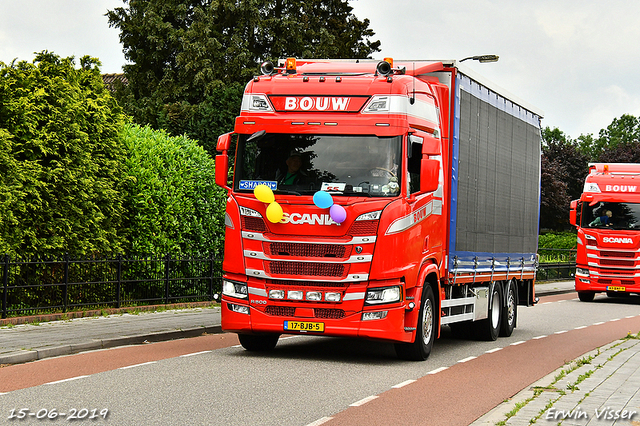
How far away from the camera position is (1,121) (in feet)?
51.0

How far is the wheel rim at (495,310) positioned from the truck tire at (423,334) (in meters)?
3.68

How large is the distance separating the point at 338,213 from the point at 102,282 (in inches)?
Result: 291

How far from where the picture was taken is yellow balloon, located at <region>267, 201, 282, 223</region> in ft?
37.1

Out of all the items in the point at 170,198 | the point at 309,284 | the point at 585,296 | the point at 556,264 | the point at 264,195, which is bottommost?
the point at 585,296

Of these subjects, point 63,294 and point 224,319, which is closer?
point 224,319

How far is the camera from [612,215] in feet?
94.2

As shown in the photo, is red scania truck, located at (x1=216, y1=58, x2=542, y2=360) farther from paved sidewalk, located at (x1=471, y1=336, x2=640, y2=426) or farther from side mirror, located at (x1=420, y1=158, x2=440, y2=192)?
paved sidewalk, located at (x1=471, y1=336, x2=640, y2=426)

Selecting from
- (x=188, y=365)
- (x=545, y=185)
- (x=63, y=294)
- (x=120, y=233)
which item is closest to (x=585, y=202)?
(x=120, y=233)

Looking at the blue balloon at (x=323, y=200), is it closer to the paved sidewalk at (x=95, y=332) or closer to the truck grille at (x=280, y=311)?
the truck grille at (x=280, y=311)

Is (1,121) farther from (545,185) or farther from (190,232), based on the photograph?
(545,185)

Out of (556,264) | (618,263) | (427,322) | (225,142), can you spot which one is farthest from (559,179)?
(225,142)

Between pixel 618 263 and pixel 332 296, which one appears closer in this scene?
pixel 332 296

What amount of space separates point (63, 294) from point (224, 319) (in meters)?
5.12

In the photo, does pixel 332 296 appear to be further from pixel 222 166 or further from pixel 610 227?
pixel 610 227
